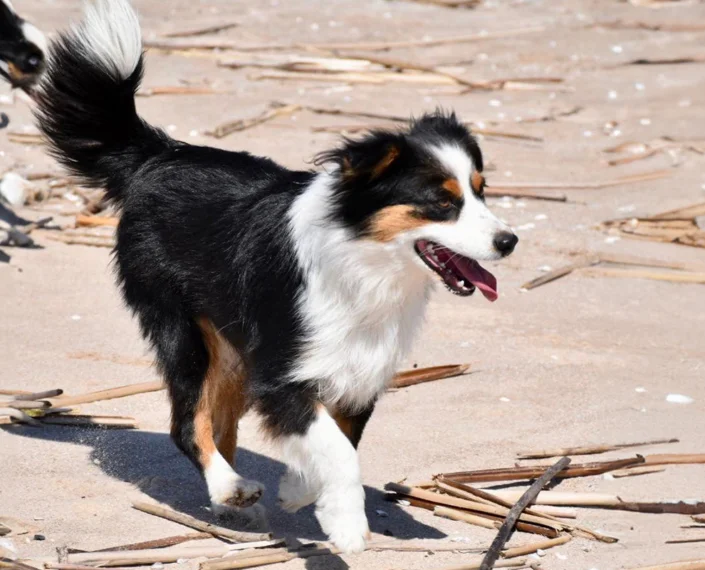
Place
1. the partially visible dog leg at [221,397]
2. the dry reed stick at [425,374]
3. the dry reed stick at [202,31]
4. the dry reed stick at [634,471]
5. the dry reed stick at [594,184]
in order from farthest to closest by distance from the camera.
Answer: the dry reed stick at [202,31] → the dry reed stick at [594,184] → the dry reed stick at [425,374] → the dry reed stick at [634,471] → the partially visible dog leg at [221,397]

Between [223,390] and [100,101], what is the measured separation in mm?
1331

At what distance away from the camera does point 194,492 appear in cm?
509

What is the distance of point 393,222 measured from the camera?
432cm

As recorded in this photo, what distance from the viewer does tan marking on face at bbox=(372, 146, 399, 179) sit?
4.30 meters

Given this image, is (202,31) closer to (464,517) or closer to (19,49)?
(19,49)

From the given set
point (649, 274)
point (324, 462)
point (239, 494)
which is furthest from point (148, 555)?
point (649, 274)

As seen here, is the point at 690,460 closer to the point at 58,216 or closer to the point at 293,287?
the point at 293,287

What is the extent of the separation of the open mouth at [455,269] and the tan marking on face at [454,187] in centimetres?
19

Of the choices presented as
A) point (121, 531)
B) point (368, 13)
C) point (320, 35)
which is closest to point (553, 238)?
point (121, 531)

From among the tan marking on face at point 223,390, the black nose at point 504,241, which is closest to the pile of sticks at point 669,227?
the tan marking on face at point 223,390

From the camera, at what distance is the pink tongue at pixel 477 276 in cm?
439

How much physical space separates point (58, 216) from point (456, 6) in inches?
383

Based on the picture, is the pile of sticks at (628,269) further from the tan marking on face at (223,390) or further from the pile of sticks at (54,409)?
the tan marking on face at (223,390)

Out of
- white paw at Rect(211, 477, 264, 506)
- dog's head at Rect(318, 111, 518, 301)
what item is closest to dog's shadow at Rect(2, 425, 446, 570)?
white paw at Rect(211, 477, 264, 506)
